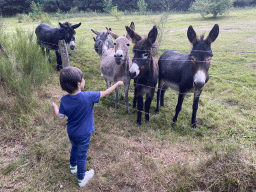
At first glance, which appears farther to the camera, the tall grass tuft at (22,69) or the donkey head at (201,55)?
the tall grass tuft at (22,69)

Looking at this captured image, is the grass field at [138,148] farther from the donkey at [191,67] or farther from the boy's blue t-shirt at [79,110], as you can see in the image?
the boy's blue t-shirt at [79,110]

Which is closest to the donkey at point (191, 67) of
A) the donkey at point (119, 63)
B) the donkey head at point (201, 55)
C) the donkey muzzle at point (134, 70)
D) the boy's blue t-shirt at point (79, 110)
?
the donkey head at point (201, 55)

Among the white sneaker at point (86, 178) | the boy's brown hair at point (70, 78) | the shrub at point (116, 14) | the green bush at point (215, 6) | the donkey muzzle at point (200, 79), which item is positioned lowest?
the white sneaker at point (86, 178)

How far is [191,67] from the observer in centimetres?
311

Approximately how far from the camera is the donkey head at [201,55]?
8.90 feet

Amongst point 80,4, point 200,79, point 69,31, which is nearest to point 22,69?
point 69,31

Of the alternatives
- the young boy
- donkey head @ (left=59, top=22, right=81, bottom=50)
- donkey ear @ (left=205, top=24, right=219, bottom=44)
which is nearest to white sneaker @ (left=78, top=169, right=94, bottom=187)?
the young boy

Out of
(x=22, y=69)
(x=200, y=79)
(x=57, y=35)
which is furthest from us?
(x=57, y=35)

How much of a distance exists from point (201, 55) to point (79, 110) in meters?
2.33

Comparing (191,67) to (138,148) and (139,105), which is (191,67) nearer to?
(139,105)

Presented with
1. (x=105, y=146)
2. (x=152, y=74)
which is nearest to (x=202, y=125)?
(x=152, y=74)

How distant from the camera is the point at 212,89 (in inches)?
216

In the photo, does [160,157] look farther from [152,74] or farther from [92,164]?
[152,74]

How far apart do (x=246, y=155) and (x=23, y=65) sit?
5.66 meters
